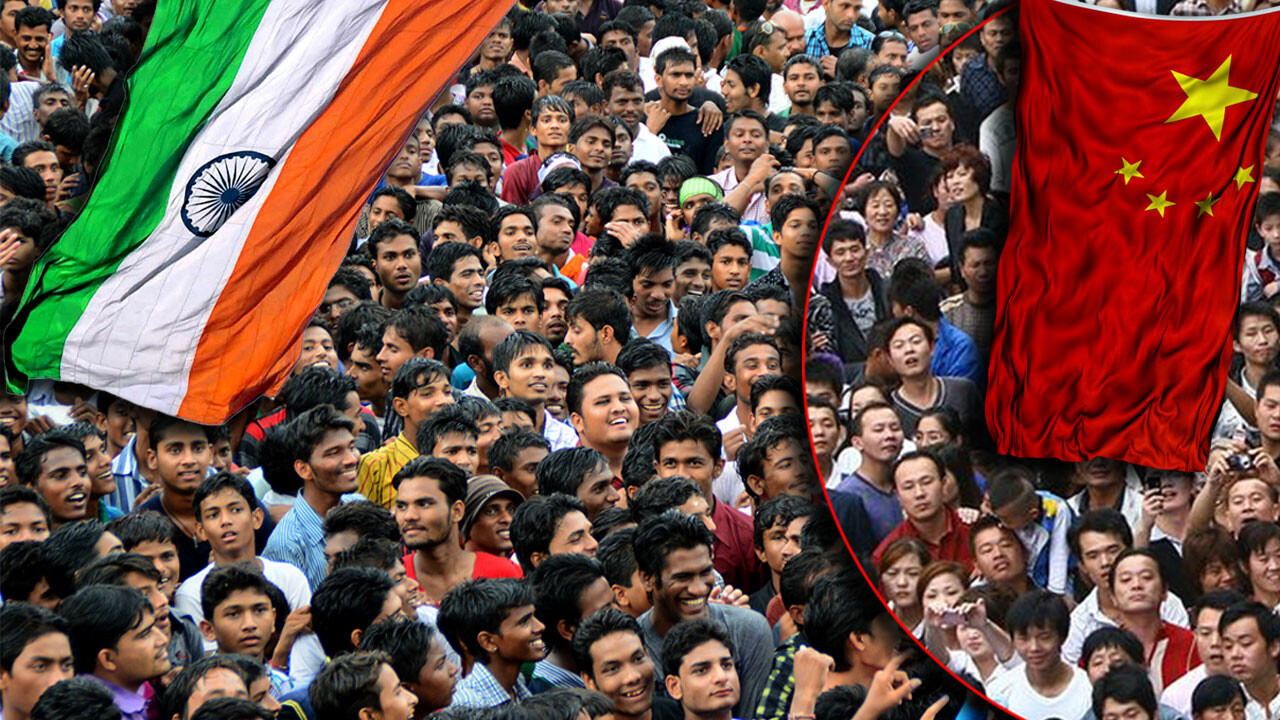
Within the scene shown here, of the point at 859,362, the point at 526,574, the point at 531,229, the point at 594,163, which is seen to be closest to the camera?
the point at 859,362

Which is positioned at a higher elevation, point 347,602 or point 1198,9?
point 1198,9

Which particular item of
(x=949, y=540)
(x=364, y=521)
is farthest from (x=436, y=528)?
(x=949, y=540)

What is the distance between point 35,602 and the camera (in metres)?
6.25

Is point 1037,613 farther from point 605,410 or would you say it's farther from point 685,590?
point 605,410

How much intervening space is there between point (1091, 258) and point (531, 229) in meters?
4.63

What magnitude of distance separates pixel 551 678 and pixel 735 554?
1.17 metres

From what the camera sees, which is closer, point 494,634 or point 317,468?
point 494,634

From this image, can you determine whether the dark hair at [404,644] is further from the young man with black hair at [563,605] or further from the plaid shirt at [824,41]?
the plaid shirt at [824,41]

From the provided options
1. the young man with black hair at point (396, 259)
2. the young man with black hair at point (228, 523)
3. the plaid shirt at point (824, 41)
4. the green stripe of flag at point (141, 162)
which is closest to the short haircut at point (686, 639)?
the young man with black hair at point (228, 523)

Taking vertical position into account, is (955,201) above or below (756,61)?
above

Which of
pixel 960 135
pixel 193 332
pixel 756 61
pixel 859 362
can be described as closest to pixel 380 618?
pixel 193 332

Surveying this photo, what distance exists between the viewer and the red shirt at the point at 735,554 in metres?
7.16

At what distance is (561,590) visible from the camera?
620 cm

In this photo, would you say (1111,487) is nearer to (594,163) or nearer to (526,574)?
(526,574)
